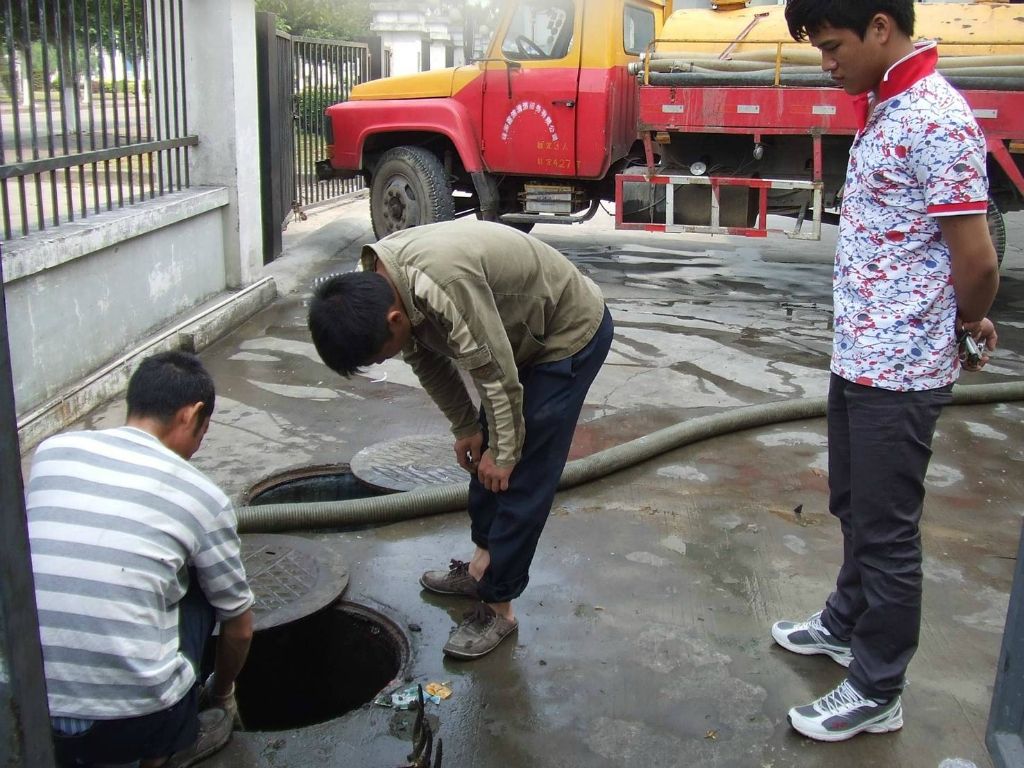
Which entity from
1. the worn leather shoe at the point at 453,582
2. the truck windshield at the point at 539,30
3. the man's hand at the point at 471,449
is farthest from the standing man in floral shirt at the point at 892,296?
the truck windshield at the point at 539,30

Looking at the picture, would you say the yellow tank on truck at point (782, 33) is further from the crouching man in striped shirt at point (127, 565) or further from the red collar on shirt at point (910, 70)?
the crouching man in striped shirt at point (127, 565)

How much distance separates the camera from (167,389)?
86.2 inches

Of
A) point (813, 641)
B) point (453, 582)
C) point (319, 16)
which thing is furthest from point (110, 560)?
point (319, 16)

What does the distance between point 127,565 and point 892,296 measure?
70.4 inches

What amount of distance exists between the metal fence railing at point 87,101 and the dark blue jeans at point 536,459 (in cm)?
282

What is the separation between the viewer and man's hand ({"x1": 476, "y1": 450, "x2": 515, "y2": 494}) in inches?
106

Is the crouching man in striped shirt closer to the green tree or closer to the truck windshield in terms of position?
the truck windshield

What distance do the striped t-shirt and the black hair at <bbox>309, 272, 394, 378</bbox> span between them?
462 millimetres

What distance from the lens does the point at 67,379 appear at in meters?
4.91

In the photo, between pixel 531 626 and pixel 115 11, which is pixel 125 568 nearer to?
pixel 531 626

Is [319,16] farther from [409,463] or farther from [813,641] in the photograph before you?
[813,641]

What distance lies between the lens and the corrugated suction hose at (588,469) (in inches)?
145

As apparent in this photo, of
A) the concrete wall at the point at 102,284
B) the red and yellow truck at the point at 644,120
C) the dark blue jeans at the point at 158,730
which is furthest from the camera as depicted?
the red and yellow truck at the point at 644,120

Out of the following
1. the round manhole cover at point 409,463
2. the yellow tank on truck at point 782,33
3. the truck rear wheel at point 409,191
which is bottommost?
the round manhole cover at point 409,463
